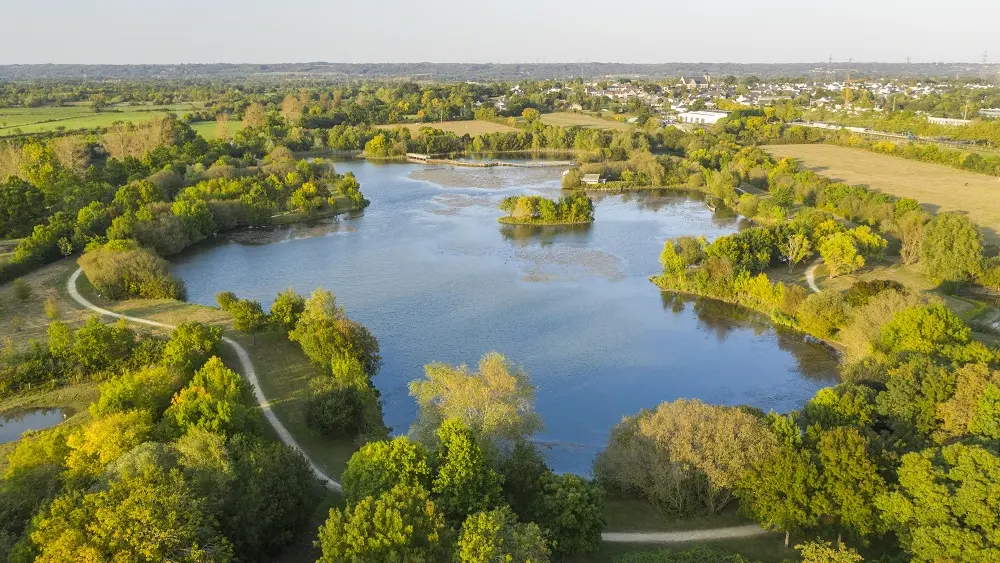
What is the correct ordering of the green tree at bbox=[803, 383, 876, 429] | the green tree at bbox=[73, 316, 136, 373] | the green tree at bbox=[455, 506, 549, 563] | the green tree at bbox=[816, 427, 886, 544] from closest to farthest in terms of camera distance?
the green tree at bbox=[455, 506, 549, 563] < the green tree at bbox=[816, 427, 886, 544] < the green tree at bbox=[803, 383, 876, 429] < the green tree at bbox=[73, 316, 136, 373]

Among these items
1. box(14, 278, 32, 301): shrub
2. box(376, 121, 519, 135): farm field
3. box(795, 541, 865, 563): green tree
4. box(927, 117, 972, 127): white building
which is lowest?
box(14, 278, 32, 301): shrub

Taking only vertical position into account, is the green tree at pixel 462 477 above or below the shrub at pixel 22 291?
above

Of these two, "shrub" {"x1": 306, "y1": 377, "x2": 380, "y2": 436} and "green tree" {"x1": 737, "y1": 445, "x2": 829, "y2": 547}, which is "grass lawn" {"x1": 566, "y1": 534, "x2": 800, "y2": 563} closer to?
"green tree" {"x1": 737, "y1": 445, "x2": 829, "y2": 547}

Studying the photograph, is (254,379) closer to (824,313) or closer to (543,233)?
(824,313)

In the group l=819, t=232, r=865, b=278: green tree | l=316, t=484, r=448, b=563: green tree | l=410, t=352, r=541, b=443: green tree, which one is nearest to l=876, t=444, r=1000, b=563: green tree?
l=410, t=352, r=541, b=443: green tree

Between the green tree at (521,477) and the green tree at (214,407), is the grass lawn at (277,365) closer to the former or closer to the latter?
Answer: the green tree at (214,407)

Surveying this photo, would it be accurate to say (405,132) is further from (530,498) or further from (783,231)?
(530,498)

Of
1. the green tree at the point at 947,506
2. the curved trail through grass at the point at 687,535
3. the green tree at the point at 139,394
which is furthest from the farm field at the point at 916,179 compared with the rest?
the green tree at the point at 139,394
